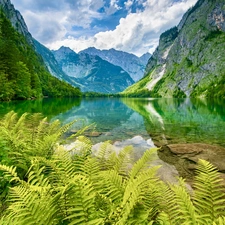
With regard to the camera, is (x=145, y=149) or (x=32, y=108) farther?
(x=32, y=108)

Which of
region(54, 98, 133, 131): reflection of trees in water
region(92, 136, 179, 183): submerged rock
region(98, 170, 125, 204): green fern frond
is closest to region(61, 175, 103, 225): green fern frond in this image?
region(98, 170, 125, 204): green fern frond

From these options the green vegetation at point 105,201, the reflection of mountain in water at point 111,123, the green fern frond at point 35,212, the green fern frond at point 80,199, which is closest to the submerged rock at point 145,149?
the reflection of mountain in water at point 111,123

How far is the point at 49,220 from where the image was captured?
2828mm

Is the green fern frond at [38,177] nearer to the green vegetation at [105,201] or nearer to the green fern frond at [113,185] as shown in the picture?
the green vegetation at [105,201]

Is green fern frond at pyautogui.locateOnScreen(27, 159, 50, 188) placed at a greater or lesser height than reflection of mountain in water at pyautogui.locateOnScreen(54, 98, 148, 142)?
greater

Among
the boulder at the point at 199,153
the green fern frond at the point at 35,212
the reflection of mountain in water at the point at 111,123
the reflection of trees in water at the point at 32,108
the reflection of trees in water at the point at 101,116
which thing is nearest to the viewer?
the green fern frond at the point at 35,212

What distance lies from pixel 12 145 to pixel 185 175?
7.77 meters

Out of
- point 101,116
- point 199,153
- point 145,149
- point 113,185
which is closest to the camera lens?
point 113,185

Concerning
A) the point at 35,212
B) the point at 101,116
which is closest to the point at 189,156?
the point at 35,212

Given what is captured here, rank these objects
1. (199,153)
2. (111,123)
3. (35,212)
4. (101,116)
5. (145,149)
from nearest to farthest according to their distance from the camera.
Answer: (35,212) < (199,153) < (145,149) < (111,123) < (101,116)

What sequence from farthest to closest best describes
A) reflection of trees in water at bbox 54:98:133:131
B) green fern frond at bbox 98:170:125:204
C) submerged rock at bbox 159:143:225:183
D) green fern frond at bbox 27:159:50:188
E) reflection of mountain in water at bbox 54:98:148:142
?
reflection of trees in water at bbox 54:98:133:131, reflection of mountain in water at bbox 54:98:148:142, submerged rock at bbox 159:143:225:183, green fern frond at bbox 98:170:125:204, green fern frond at bbox 27:159:50:188

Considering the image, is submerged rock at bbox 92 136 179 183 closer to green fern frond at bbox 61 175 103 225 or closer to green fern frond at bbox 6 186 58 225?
green fern frond at bbox 61 175 103 225

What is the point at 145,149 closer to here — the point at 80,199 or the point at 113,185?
the point at 113,185

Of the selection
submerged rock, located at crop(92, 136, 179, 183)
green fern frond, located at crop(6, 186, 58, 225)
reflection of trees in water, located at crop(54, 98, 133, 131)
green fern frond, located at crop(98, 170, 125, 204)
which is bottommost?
reflection of trees in water, located at crop(54, 98, 133, 131)
